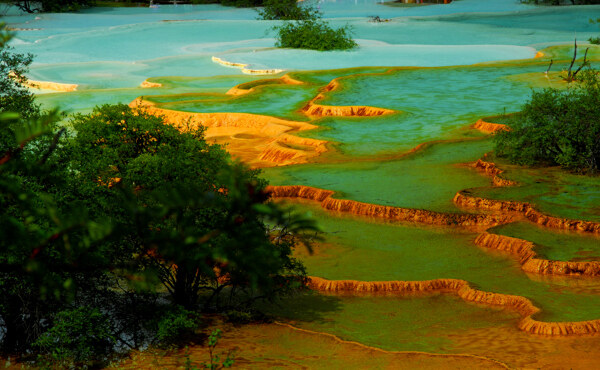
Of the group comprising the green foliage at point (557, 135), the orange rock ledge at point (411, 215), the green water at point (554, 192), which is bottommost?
the orange rock ledge at point (411, 215)

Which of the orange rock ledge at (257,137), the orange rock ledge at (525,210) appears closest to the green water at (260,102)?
the orange rock ledge at (257,137)

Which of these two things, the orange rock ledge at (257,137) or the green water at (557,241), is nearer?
the green water at (557,241)

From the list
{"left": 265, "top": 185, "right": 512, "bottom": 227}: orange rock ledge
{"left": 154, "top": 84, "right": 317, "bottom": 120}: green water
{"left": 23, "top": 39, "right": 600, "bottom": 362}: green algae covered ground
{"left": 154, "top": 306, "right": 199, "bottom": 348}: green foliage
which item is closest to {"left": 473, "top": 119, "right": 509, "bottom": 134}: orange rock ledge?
{"left": 23, "top": 39, "right": 600, "bottom": 362}: green algae covered ground

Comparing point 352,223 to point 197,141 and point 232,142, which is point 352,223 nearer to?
point 197,141

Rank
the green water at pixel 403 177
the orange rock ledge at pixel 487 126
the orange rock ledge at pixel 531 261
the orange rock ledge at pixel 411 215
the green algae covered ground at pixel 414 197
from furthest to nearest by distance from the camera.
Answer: the orange rock ledge at pixel 487 126
the green water at pixel 403 177
the orange rock ledge at pixel 411 215
the orange rock ledge at pixel 531 261
the green algae covered ground at pixel 414 197

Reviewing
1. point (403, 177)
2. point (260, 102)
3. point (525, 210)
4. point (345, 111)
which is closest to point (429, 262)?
point (525, 210)

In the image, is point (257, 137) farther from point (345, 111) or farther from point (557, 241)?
point (557, 241)

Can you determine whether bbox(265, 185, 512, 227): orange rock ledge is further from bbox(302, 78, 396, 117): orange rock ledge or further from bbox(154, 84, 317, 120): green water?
bbox(154, 84, 317, 120): green water

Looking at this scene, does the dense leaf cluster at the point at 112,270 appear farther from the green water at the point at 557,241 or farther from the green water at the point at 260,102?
the green water at the point at 260,102
